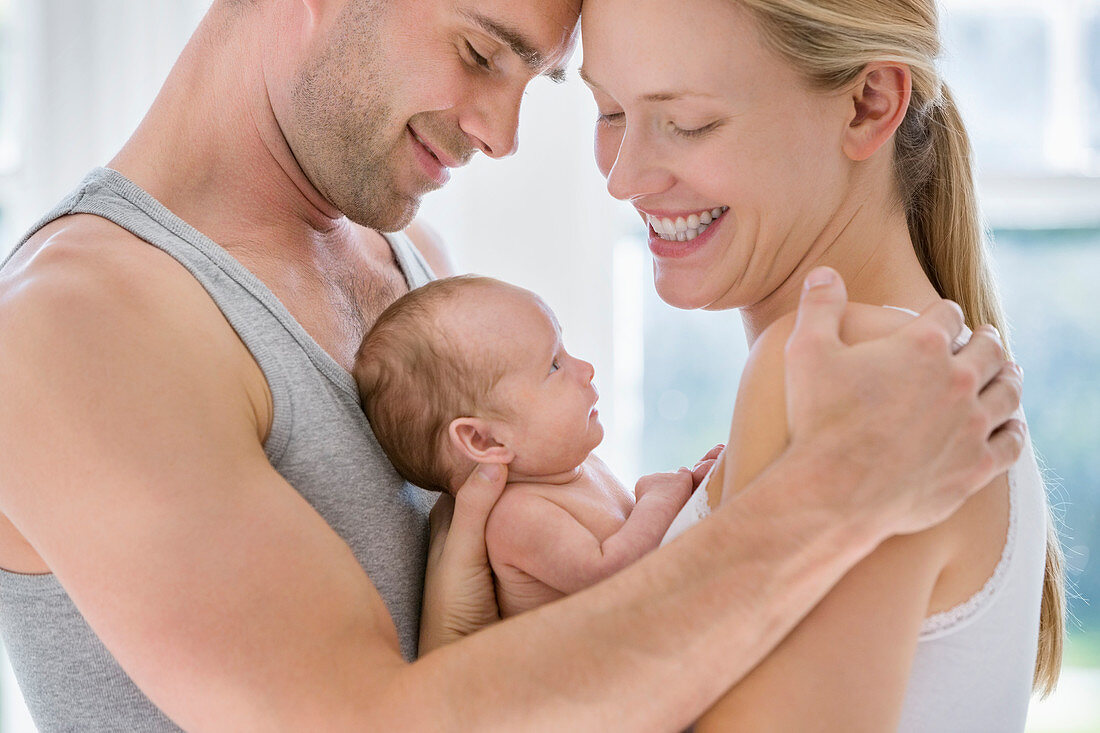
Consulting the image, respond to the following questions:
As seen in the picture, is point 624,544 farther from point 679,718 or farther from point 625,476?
point 625,476

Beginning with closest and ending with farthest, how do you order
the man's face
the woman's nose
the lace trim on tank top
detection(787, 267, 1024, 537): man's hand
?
1. detection(787, 267, 1024, 537): man's hand
2. the lace trim on tank top
3. the woman's nose
4. the man's face

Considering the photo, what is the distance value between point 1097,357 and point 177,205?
2.92m

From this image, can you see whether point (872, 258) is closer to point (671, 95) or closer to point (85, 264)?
point (671, 95)

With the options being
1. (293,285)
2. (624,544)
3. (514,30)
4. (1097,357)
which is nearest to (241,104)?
(293,285)

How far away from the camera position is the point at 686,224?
1.40 meters

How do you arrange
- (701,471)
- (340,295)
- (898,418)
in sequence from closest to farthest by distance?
(898,418), (701,471), (340,295)

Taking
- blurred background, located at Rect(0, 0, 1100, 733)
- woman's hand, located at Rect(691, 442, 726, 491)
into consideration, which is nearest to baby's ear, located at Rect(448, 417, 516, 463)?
woman's hand, located at Rect(691, 442, 726, 491)

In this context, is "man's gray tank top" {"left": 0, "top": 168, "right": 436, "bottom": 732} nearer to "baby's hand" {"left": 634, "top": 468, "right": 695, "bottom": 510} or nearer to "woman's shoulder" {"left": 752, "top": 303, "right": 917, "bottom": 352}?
"baby's hand" {"left": 634, "top": 468, "right": 695, "bottom": 510}

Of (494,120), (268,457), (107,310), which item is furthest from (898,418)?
(494,120)

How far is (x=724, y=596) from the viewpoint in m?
0.96

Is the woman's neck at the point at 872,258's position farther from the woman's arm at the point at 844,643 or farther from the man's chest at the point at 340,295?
the man's chest at the point at 340,295

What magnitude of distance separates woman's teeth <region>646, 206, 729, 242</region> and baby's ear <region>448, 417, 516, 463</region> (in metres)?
0.38

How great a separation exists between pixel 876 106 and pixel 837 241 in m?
0.18

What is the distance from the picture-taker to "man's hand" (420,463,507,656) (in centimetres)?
132
